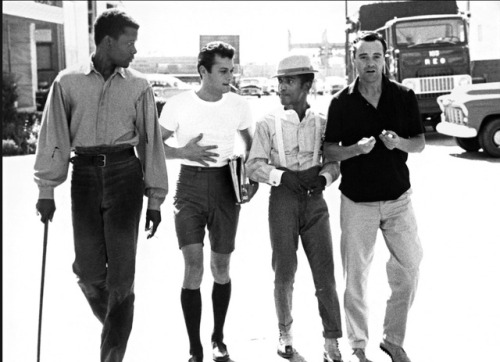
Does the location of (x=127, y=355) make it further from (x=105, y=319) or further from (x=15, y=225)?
(x=15, y=225)

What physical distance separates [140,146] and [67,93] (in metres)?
0.48

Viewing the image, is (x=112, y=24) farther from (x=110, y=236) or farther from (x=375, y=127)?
(x=375, y=127)

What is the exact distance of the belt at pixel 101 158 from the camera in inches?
168

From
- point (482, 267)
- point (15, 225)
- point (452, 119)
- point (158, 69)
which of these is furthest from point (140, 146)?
point (158, 69)

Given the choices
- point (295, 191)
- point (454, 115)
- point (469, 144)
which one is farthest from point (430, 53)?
point (295, 191)

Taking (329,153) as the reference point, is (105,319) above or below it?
below

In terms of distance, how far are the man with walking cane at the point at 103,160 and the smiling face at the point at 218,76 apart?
0.56 metres

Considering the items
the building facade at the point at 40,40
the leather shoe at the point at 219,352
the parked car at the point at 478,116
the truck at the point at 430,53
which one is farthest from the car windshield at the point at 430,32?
the leather shoe at the point at 219,352

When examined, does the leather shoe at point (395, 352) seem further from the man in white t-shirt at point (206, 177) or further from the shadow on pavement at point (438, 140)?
the shadow on pavement at point (438, 140)

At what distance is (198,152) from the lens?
4.73 m

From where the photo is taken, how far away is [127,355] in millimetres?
5004

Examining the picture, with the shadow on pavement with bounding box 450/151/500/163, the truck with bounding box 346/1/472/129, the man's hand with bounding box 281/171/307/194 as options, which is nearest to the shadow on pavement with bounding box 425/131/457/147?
the truck with bounding box 346/1/472/129

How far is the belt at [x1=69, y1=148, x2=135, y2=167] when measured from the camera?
4277 millimetres

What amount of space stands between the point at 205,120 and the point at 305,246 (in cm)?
92
